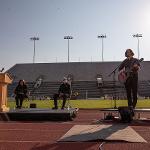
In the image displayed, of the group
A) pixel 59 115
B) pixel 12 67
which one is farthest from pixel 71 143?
pixel 12 67

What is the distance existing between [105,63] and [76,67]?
5413mm

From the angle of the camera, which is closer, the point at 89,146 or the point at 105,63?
the point at 89,146

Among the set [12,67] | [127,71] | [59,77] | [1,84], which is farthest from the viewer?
[12,67]

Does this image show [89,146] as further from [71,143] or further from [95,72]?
[95,72]

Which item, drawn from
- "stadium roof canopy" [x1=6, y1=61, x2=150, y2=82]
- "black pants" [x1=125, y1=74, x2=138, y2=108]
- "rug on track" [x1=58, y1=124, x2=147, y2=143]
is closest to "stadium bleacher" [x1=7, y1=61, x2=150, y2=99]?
"stadium roof canopy" [x1=6, y1=61, x2=150, y2=82]

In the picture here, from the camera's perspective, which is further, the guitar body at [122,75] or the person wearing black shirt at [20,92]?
the person wearing black shirt at [20,92]

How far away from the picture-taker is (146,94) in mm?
59031

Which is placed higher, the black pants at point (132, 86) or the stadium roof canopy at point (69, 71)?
the stadium roof canopy at point (69, 71)

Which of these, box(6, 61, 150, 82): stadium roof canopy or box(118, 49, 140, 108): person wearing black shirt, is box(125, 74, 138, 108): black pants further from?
box(6, 61, 150, 82): stadium roof canopy

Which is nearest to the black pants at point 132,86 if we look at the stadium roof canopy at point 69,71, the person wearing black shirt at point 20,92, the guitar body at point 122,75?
the guitar body at point 122,75

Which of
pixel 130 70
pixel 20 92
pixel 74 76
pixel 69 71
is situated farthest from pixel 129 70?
pixel 69 71

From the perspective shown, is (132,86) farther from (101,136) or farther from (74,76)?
(74,76)

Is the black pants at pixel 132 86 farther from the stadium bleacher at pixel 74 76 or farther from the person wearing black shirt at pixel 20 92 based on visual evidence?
the stadium bleacher at pixel 74 76

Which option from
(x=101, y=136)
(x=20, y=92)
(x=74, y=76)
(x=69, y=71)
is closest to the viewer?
(x=101, y=136)
